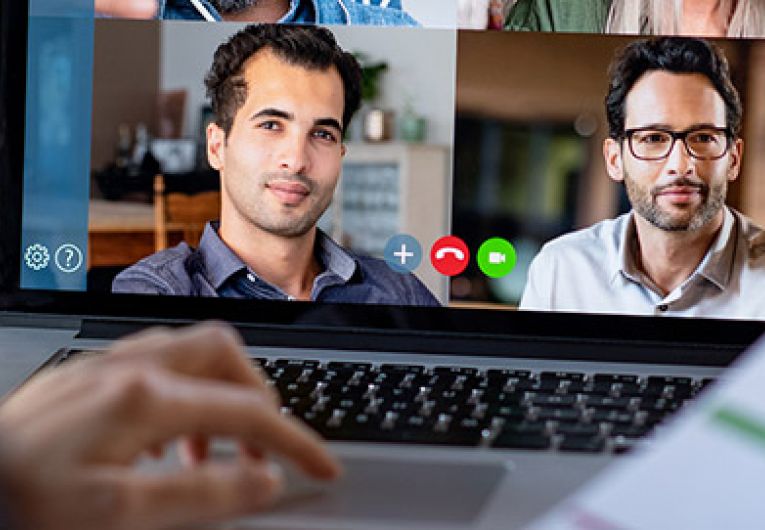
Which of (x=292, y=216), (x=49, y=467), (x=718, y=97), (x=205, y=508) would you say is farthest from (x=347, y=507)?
(x=718, y=97)

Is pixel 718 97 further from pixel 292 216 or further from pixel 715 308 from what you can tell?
pixel 292 216

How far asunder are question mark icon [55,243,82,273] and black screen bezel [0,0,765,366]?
0.03 meters

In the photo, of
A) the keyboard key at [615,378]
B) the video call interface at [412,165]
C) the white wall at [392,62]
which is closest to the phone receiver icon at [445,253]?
the video call interface at [412,165]

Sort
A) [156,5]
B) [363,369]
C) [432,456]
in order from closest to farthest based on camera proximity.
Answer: [432,456] → [363,369] → [156,5]

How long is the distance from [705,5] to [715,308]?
0.31 meters

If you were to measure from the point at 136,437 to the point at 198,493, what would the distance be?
Answer: 61 millimetres

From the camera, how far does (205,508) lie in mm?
709

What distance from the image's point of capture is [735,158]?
1.28 meters

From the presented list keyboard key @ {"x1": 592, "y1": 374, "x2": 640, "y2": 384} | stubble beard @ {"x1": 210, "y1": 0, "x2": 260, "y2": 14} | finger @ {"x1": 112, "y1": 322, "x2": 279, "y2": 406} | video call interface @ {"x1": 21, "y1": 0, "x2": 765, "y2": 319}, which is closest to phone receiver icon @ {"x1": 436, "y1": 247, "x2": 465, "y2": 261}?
video call interface @ {"x1": 21, "y1": 0, "x2": 765, "y2": 319}

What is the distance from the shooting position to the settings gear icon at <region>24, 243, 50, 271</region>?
1345mm

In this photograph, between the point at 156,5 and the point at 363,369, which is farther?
the point at 156,5

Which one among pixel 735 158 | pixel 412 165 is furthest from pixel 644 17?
pixel 412 165

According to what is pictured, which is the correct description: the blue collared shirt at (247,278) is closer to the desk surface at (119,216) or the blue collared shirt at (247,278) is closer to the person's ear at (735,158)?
the desk surface at (119,216)

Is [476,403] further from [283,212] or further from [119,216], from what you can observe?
[119,216]
